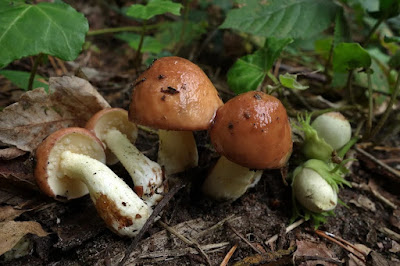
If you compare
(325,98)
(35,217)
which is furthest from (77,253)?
(325,98)

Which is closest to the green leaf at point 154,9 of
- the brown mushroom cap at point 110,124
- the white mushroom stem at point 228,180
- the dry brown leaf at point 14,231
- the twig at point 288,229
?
the brown mushroom cap at point 110,124

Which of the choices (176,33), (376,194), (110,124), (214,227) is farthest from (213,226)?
(176,33)

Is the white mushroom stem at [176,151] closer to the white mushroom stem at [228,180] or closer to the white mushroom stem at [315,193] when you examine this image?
the white mushroom stem at [228,180]

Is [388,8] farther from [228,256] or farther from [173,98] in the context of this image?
[228,256]

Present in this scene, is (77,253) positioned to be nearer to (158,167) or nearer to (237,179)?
(158,167)

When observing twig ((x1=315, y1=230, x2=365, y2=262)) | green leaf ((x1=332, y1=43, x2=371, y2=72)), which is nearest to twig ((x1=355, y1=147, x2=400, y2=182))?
green leaf ((x1=332, y1=43, x2=371, y2=72))

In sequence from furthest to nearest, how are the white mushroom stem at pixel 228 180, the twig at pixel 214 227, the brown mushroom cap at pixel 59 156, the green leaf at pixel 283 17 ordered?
the green leaf at pixel 283 17, the white mushroom stem at pixel 228 180, the twig at pixel 214 227, the brown mushroom cap at pixel 59 156
